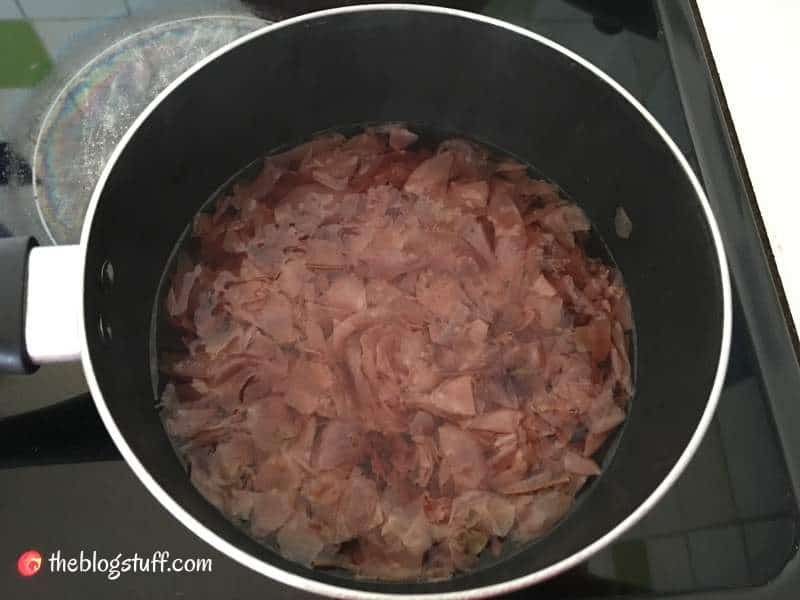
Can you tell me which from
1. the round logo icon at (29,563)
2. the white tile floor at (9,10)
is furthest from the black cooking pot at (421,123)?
the white tile floor at (9,10)

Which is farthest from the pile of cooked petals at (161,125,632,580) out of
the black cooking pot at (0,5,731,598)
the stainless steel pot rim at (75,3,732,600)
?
the stainless steel pot rim at (75,3,732,600)

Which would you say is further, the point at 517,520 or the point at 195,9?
the point at 195,9

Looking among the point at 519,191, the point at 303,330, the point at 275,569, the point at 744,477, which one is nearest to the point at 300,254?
the point at 303,330

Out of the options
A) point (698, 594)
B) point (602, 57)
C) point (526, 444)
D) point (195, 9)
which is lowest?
point (698, 594)

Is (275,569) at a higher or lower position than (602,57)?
lower

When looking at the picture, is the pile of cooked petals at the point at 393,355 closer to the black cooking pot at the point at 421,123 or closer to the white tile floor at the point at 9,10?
the black cooking pot at the point at 421,123

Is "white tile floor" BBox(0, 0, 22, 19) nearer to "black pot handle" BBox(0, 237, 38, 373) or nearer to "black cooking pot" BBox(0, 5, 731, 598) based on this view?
"black cooking pot" BBox(0, 5, 731, 598)

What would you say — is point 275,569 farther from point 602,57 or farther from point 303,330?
point 602,57

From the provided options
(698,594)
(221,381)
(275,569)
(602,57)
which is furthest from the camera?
(602,57)
